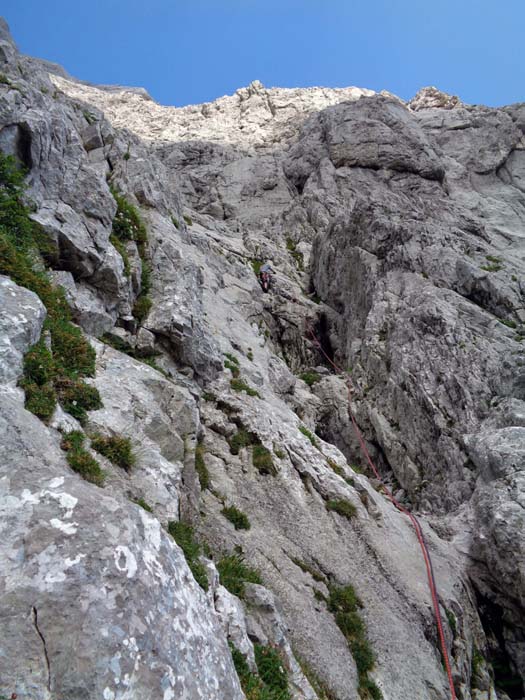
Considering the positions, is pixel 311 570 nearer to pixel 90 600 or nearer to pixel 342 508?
pixel 342 508

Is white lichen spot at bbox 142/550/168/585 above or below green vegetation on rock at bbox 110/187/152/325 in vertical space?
below

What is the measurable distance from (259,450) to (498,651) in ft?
31.9

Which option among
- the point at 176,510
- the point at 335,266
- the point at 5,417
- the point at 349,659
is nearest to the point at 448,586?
the point at 349,659

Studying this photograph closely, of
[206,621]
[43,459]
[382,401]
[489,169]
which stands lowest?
[206,621]

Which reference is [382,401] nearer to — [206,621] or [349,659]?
[349,659]

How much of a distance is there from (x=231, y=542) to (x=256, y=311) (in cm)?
1892

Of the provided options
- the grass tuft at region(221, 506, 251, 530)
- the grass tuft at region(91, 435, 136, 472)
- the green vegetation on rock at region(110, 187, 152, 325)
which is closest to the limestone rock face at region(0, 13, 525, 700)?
the grass tuft at region(221, 506, 251, 530)

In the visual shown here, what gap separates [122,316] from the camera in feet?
46.7

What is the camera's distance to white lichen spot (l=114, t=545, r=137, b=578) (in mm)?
5625

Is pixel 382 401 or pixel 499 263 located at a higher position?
pixel 499 263

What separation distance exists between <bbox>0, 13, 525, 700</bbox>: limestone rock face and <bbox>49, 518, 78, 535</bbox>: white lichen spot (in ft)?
0.13

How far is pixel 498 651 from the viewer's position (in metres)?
13.5

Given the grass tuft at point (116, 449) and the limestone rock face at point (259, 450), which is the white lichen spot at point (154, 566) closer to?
the limestone rock face at point (259, 450)

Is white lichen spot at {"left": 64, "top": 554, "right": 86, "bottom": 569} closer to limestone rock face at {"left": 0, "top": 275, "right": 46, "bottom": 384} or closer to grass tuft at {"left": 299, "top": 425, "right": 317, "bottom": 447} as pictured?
limestone rock face at {"left": 0, "top": 275, "right": 46, "bottom": 384}
